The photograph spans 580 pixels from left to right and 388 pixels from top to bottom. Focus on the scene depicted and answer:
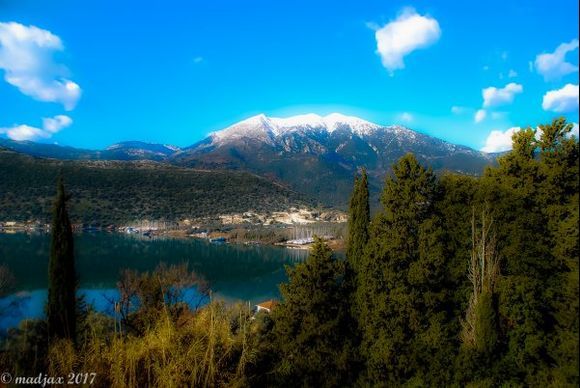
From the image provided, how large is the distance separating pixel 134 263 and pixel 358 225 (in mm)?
59493

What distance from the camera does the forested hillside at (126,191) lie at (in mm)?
110125

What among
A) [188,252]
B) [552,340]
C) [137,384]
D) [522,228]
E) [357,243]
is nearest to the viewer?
[137,384]

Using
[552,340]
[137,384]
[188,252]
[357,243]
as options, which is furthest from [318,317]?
[188,252]

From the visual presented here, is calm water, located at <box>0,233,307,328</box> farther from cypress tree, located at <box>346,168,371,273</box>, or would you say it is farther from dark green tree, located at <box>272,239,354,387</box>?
cypress tree, located at <box>346,168,371,273</box>

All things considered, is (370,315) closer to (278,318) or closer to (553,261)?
(278,318)

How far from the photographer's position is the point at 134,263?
226 ft

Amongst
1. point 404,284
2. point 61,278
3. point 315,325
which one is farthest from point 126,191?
point 404,284

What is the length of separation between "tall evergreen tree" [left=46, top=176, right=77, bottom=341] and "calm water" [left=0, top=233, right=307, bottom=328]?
2415 cm

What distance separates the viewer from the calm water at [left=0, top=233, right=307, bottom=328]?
158 ft

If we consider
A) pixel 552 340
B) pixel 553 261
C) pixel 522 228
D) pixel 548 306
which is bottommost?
pixel 552 340

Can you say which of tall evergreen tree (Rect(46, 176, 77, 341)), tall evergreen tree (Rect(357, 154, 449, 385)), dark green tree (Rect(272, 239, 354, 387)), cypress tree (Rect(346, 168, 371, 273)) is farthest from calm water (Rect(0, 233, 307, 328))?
tall evergreen tree (Rect(357, 154, 449, 385))

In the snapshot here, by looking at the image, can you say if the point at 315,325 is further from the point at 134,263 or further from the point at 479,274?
the point at 134,263

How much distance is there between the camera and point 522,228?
14.9 m

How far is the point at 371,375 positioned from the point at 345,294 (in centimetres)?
290
